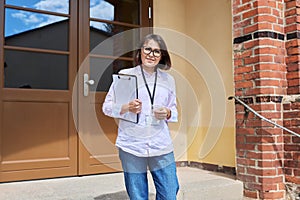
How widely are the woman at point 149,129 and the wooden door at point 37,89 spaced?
4.55 feet

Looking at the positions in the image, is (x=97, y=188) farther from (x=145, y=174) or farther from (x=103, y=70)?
(x=103, y=70)

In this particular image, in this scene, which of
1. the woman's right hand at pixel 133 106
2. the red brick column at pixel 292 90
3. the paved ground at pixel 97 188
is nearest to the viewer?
the woman's right hand at pixel 133 106

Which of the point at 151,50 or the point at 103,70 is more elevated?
the point at 103,70

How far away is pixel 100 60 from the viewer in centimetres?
291

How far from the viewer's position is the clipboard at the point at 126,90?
1308mm

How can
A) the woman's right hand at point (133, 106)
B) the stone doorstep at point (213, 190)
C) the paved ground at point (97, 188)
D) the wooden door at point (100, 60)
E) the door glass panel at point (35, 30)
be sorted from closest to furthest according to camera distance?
the woman's right hand at point (133, 106), the paved ground at point (97, 188), the stone doorstep at point (213, 190), the door glass panel at point (35, 30), the wooden door at point (100, 60)

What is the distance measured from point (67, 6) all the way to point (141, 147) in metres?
1.88

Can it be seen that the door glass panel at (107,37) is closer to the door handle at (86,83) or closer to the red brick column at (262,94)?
the door handle at (86,83)

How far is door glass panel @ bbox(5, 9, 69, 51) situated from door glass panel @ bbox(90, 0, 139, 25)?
1.03ft

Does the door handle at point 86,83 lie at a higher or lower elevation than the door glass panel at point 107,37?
lower

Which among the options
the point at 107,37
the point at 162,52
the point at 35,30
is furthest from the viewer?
the point at 107,37

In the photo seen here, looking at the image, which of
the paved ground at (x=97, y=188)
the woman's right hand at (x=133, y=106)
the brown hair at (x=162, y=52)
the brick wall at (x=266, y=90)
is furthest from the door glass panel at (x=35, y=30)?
the woman's right hand at (x=133, y=106)

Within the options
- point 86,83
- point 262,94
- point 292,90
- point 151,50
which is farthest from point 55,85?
point 292,90

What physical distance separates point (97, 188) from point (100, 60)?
3.94 ft
